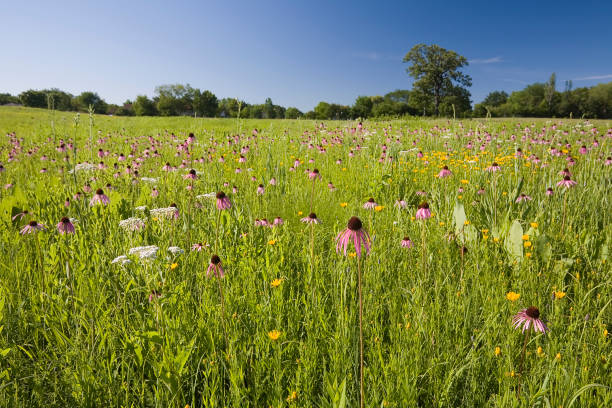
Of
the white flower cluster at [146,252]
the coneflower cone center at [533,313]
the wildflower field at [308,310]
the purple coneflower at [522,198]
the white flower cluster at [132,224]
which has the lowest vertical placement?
the wildflower field at [308,310]

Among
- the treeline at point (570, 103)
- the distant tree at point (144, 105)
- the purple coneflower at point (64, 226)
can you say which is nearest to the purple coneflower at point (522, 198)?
the purple coneflower at point (64, 226)

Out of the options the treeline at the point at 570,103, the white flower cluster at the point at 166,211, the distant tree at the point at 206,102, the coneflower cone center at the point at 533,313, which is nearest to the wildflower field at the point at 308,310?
the coneflower cone center at the point at 533,313

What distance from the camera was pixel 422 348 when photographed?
150 centimetres

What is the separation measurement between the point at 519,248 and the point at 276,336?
1.94m

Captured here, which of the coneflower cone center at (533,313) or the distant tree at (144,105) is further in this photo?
the distant tree at (144,105)

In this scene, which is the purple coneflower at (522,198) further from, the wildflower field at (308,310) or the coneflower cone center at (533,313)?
the coneflower cone center at (533,313)

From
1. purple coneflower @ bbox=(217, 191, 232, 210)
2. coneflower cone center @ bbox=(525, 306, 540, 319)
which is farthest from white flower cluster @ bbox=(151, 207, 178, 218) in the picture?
coneflower cone center @ bbox=(525, 306, 540, 319)

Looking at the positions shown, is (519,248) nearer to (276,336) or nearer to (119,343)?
(276,336)

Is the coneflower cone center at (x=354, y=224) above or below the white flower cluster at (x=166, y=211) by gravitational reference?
above

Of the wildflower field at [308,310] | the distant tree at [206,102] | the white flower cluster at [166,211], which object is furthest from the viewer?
the distant tree at [206,102]

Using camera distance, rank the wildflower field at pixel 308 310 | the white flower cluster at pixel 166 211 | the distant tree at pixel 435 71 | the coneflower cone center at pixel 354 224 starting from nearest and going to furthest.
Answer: the coneflower cone center at pixel 354 224, the wildflower field at pixel 308 310, the white flower cluster at pixel 166 211, the distant tree at pixel 435 71

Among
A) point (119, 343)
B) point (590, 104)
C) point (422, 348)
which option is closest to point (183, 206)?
point (119, 343)

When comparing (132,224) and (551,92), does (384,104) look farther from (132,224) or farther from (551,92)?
(132,224)

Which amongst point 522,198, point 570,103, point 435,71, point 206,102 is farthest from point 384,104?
point 522,198
